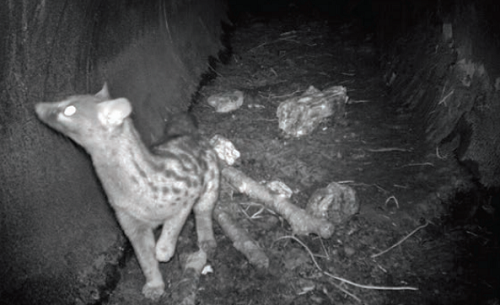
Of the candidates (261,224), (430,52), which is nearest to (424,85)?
(430,52)

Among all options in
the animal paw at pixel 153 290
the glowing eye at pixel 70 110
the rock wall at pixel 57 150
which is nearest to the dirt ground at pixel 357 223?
the animal paw at pixel 153 290

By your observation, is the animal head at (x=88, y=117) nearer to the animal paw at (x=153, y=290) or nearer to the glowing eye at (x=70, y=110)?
the glowing eye at (x=70, y=110)

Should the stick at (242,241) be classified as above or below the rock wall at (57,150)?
below

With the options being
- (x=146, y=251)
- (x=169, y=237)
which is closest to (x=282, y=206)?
(x=169, y=237)

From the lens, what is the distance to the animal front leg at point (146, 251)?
3.57 m

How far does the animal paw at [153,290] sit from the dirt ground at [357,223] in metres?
0.06

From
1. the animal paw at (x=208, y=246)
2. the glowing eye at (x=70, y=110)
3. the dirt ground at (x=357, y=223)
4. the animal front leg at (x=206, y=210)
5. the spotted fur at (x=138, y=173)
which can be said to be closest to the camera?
the glowing eye at (x=70, y=110)

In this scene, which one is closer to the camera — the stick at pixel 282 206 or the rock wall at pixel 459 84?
the stick at pixel 282 206

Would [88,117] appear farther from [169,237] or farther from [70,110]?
[169,237]

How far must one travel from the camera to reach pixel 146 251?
12.1 feet

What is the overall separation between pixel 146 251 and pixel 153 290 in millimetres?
318

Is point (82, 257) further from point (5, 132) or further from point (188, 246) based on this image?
point (5, 132)

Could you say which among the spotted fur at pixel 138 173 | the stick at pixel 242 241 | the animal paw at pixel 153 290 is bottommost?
the animal paw at pixel 153 290

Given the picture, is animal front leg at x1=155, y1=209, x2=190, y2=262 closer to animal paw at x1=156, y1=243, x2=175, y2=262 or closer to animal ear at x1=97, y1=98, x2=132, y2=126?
animal paw at x1=156, y1=243, x2=175, y2=262
